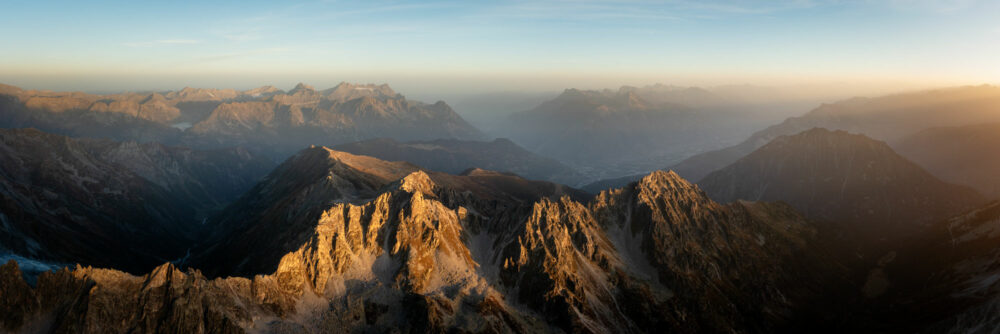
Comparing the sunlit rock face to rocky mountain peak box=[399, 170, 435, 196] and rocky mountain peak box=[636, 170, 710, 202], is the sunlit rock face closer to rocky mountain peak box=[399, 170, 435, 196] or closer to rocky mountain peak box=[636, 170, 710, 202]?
rocky mountain peak box=[636, 170, 710, 202]

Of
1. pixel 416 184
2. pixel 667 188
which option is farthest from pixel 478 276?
pixel 667 188

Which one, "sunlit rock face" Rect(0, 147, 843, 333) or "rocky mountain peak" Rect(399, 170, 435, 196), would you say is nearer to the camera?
"sunlit rock face" Rect(0, 147, 843, 333)

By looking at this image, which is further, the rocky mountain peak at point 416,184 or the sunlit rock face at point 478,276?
the rocky mountain peak at point 416,184

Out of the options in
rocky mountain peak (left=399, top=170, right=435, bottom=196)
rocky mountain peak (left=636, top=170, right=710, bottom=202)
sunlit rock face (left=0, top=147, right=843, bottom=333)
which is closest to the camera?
sunlit rock face (left=0, top=147, right=843, bottom=333)

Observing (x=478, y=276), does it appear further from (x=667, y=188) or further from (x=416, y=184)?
(x=667, y=188)

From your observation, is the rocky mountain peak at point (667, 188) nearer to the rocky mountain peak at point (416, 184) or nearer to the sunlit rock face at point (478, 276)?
the sunlit rock face at point (478, 276)

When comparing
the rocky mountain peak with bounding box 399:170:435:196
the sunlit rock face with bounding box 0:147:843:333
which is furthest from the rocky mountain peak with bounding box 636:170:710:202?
the rocky mountain peak with bounding box 399:170:435:196

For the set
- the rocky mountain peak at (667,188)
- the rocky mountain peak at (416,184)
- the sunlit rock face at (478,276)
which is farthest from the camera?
the rocky mountain peak at (667,188)

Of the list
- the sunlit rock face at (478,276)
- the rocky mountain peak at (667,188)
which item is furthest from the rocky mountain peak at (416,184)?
the rocky mountain peak at (667,188)

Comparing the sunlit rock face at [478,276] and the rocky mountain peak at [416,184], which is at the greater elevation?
the rocky mountain peak at [416,184]

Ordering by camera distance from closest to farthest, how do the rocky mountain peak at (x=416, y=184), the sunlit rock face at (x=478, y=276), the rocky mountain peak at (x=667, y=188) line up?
1. the sunlit rock face at (x=478, y=276)
2. the rocky mountain peak at (x=416, y=184)
3. the rocky mountain peak at (x=667, y=188)

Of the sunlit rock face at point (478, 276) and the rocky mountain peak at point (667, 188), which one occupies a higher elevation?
the rocky mountain peak at point (667, 188)
